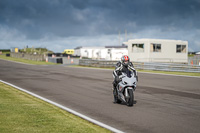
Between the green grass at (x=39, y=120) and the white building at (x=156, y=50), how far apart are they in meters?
32.4

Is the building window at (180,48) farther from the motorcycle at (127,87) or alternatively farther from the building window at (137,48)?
the motorcycle at (127,87)

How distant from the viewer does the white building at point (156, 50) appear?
39.5 m

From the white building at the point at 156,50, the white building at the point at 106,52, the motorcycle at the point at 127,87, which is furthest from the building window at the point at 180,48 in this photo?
the motorcycle at the point at 127,87

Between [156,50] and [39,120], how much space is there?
116 ft

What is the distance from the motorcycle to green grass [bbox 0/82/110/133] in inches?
85.3

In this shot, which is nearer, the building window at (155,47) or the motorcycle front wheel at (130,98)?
the motorcycle front wheel at (130,98)

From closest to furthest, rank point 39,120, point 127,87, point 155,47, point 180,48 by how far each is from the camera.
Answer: point 39,120 → point 127,87 → point 155,47 → point 180,48

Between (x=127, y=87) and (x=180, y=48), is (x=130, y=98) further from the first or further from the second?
(x=180, y=48)

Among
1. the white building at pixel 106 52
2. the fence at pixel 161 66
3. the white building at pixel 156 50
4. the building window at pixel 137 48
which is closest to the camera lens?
the fence at pixel 161 66

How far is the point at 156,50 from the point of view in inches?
1580

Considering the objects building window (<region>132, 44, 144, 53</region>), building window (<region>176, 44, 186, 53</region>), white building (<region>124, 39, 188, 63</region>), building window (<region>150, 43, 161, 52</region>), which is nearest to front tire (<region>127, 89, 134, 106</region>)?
white building (<region>124, 39, 188, 63</region>)

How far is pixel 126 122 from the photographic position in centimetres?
682

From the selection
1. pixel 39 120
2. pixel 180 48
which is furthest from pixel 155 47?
pixel 39 120

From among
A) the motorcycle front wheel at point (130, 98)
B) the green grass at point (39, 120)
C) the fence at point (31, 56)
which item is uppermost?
the fence at point (31, 56)
